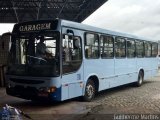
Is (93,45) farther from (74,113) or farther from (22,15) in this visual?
(22,15)

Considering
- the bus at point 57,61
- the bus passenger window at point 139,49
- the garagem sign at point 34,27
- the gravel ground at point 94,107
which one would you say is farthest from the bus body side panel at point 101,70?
the bus passenger window at point 139,49

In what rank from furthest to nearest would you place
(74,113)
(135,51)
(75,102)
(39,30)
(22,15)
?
(22,15) < (135,51) < (75,102) < (39,30) < (74,113)

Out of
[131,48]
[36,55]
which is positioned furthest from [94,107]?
[131,48]

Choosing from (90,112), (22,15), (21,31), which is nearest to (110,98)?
(90,112)

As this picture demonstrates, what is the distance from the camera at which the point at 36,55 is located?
11.5 m

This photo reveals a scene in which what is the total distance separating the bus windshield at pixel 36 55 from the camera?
11.2 metres

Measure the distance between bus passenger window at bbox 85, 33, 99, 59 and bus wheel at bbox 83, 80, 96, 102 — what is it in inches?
38.5

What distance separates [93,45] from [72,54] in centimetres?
168

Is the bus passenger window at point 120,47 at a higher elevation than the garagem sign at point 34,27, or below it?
below

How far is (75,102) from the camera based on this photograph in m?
12.7

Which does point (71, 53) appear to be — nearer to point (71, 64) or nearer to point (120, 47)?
point (71, 64)

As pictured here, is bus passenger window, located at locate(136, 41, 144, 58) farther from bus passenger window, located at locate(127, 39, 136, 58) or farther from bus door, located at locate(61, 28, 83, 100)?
bus door, located at locate(61, 28, 83, 100)

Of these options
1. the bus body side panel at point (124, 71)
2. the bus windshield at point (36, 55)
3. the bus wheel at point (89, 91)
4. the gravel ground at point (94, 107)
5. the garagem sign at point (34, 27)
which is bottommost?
the gravel ground at point (94, 107)

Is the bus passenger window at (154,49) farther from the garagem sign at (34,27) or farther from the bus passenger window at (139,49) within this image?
the garagem sign at (34,27)
